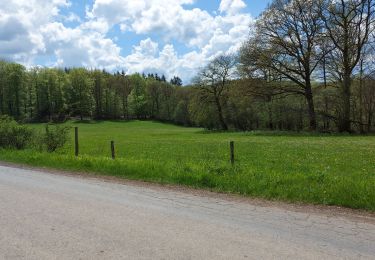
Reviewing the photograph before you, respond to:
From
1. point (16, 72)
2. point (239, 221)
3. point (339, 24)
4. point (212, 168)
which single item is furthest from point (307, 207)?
point (16, 72)

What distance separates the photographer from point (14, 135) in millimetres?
25438

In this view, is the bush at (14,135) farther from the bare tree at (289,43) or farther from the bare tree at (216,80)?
the bare tree at (216,80)

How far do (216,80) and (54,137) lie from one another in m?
58.0

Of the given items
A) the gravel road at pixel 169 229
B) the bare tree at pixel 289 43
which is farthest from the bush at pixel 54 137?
the bare tree at pixel 289 43

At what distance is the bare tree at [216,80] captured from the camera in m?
78.9

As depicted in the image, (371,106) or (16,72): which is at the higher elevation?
(16,72)

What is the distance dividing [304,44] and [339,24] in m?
4.64

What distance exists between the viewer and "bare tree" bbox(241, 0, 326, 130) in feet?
160

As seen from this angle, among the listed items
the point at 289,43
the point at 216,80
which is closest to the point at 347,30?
the point at 289,43

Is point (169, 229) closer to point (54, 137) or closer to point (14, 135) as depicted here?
point (54, 137)

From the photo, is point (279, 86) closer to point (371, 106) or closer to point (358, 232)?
point (371, 106)

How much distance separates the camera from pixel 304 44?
5012 cm

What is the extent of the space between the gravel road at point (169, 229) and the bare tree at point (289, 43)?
42.3 meters

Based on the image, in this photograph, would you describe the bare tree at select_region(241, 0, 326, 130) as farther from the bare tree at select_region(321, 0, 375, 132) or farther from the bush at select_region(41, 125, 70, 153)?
the bush at select_region(41, 125, 70, 153)
